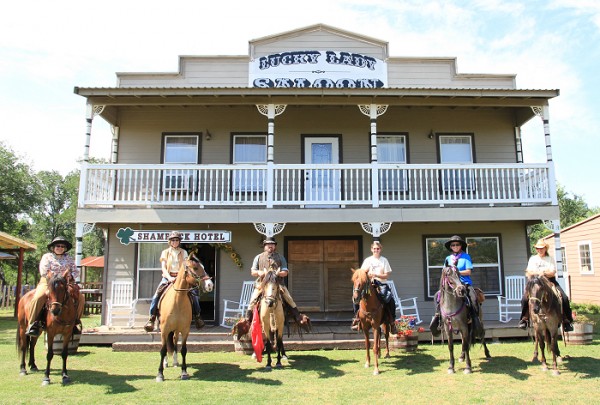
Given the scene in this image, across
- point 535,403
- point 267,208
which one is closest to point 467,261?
point 535,403

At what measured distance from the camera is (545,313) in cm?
809

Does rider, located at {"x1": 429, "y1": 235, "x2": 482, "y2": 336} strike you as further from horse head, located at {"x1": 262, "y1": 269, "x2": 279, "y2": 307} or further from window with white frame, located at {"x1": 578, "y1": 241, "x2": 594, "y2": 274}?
window with white frame, located at {"x1": 578, "y1": 241, "x2": 594, "y2": 274}

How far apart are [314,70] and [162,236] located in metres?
7.34

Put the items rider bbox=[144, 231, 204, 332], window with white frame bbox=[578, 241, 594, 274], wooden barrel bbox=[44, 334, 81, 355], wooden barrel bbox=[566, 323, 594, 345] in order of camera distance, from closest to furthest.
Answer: rider bbox=[144, 231, 204, 332]
wooden barrel bbox=[44, 334, 81, 355]
wooden barrel bbox=[566, 323, 594, 345]
window with white frame bbox=[578, 241, 594, 274]

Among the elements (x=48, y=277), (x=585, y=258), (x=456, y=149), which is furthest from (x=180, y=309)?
(x=585, y=258)

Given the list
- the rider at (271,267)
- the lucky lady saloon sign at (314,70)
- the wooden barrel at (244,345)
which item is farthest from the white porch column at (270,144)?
the wooden barrel at (244,345)

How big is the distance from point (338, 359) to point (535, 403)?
4.00 metres

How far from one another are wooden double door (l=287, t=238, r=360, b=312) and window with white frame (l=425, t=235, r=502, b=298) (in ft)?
7.35

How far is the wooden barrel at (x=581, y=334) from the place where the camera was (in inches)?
424

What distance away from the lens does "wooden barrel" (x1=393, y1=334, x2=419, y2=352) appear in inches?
404

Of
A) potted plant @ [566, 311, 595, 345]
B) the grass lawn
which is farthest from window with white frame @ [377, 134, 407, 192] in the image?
the grass lawn

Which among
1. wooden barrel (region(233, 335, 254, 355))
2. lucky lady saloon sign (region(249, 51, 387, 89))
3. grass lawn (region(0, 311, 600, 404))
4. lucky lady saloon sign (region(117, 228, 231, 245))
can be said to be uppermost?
lucky lady saloon sign (region(249, 51, 387, 89))

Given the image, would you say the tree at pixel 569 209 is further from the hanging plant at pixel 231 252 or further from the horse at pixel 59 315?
the horse at pixel 59 315

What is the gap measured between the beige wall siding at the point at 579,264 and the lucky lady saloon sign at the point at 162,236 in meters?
17.2
